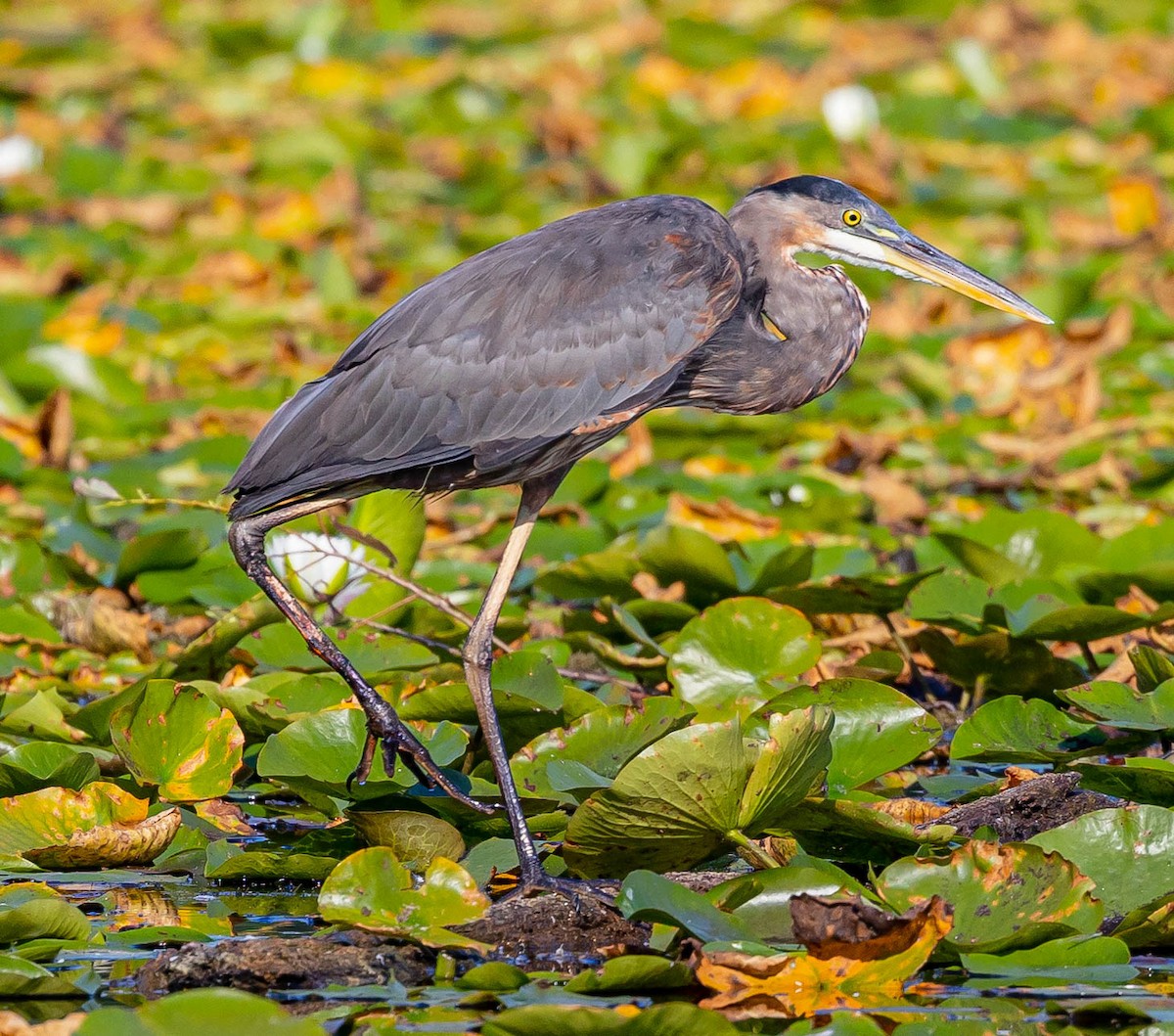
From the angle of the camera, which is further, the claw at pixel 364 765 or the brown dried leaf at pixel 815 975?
the claw at pixel 364 765

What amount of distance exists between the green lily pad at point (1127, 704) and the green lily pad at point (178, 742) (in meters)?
1.90

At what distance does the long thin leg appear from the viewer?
12.4ft

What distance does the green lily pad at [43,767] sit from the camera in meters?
3.89

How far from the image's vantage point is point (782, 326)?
4750 millimetres

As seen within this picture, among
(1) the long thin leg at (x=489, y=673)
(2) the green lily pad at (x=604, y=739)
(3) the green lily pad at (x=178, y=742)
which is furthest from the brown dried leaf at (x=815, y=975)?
(3) the green lily pad at (x=178, y=742)

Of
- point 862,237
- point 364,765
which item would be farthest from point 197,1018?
point 862,237

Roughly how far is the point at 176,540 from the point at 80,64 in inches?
336

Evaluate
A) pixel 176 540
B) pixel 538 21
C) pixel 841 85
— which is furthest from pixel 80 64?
pixel 176 540

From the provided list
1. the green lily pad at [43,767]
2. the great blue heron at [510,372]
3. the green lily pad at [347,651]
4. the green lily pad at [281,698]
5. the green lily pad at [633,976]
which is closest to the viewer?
the green lily pad at [633,976]

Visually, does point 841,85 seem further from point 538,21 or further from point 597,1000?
point 597,1000

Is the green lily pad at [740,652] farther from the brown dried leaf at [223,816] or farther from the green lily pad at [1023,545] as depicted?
the brown dried leaf at [223,816]

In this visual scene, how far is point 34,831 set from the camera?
372 centimetres

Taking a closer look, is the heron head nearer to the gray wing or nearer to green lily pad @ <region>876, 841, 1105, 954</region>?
the gray wing

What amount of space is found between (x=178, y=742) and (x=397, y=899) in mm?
958
